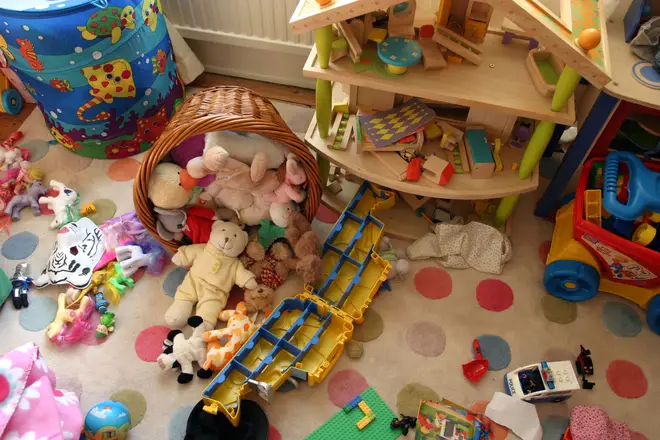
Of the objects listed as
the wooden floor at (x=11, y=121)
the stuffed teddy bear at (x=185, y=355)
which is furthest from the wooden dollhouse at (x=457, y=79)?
the wooden floor at (x=11, y=121)

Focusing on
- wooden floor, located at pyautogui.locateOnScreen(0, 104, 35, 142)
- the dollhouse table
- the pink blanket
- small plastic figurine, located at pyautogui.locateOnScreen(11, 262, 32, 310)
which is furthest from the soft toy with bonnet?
wooden floor, located at pyautogui.locateOnScreen(0, 104, 35, 142)

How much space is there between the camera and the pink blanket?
3.60ft

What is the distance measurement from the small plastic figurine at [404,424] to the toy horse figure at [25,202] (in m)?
1.20

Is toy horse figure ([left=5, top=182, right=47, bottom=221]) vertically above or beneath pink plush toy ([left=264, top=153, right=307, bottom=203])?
beneath

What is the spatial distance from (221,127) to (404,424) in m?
0.80

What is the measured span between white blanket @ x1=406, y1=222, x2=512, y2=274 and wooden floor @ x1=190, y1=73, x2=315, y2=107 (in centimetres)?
72

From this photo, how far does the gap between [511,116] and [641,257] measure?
46 cm

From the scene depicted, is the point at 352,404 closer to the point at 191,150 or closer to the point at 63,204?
the point at 191,150

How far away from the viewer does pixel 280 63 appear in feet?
6.39

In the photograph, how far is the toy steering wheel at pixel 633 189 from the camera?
1254 millimetres

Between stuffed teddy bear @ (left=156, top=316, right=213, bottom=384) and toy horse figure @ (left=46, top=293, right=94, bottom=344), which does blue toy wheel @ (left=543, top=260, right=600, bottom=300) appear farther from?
toy horse figure @ (left=46, top=293, right=94, bottom=344)

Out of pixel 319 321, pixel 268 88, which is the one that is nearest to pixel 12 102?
pixel 268 88

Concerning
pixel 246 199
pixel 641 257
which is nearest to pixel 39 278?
pixel 246 199

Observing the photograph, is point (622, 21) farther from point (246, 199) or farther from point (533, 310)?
point (246, 199)
